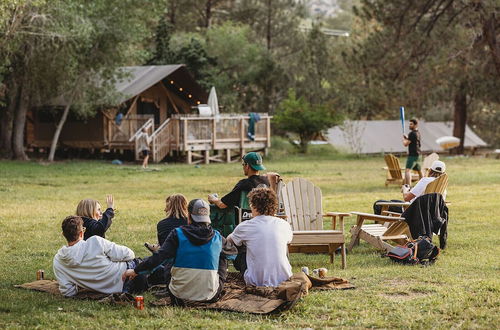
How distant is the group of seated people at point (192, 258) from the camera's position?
24.6ft

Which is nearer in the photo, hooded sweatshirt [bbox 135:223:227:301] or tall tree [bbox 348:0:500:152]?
hooded sweatshirt [bbox 135:223:227:301]

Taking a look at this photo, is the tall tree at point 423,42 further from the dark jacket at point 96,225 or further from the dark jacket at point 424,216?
the dark jacket at point 96,225

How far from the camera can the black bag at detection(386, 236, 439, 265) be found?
9.84 meters

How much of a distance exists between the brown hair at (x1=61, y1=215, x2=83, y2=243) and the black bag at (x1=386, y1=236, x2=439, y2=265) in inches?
154

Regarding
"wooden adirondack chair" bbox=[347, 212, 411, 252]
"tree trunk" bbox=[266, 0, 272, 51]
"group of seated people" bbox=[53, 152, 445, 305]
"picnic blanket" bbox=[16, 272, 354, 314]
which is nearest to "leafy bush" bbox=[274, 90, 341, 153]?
"tree trunk" bbox=[266, 0, 272, 51]

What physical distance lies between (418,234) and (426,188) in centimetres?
98

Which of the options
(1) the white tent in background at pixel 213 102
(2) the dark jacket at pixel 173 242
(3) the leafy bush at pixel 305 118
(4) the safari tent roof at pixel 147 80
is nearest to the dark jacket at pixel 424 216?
(2) the dark jacket at pixel 173 242

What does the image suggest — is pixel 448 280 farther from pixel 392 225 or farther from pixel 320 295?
pixel 392 225

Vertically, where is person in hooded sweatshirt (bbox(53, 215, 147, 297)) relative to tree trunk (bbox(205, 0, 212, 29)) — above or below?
below

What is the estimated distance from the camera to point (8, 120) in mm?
35500

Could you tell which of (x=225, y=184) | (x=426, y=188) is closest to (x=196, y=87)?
(x=225, y=184)

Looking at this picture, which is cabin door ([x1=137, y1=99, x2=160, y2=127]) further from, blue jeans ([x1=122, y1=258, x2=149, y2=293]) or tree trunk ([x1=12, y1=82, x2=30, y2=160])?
blue jeans ([x1=122, y1=258, x2=149, y2=293])

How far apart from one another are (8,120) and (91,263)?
95.2 feet

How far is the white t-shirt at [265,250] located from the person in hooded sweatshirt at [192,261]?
48 cm
